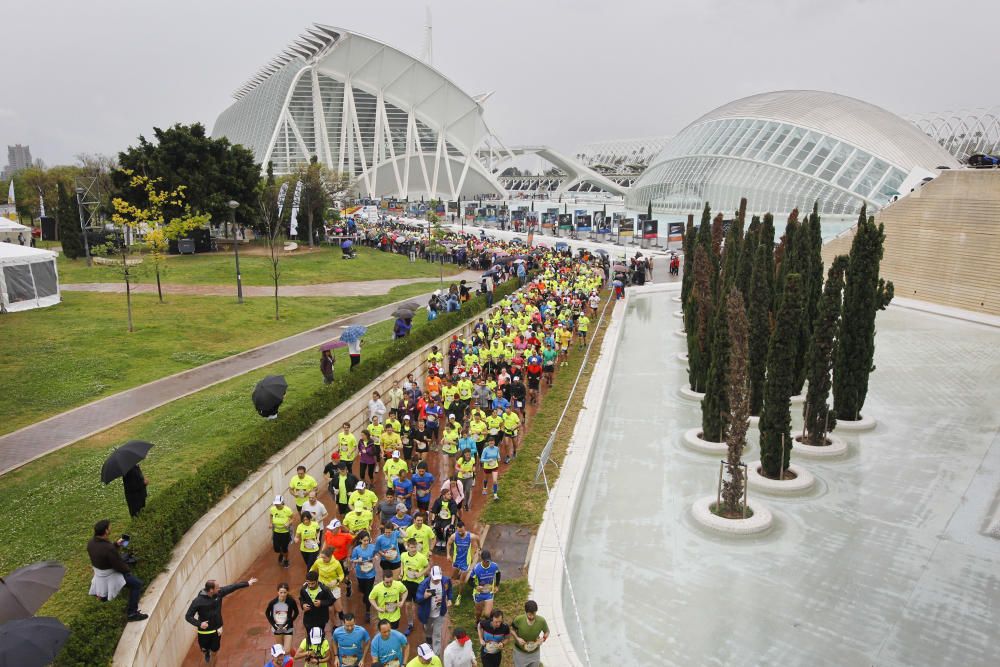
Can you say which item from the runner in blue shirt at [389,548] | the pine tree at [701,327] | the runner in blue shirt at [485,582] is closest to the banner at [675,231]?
the pine tree at [701,327]

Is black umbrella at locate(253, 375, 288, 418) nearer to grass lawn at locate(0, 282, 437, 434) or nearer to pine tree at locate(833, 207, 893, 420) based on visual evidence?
grass lawn at locate(0, 282, 437, 434)

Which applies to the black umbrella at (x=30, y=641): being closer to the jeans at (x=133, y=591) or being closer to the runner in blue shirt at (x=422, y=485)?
the jeans at (x=133, y=591)

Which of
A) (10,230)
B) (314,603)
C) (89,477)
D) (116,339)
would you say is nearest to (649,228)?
(116,339)

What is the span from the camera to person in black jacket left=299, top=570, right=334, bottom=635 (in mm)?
7547

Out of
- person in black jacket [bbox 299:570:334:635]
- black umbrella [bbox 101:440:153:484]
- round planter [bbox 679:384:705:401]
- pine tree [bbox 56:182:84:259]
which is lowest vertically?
round planter [bbox 679:384:705:401]

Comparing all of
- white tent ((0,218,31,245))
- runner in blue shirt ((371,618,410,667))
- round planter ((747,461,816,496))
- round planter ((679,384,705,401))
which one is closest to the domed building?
round planter ((679,384,705,401))

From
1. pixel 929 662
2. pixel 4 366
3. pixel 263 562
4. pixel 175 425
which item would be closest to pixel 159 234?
pixel 4 366

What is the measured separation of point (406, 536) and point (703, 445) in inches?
312

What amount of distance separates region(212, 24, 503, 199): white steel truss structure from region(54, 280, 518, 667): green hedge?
73.6 metres

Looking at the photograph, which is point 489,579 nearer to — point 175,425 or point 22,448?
point 175,425

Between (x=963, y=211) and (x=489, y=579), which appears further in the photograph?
(x=963, y=211)

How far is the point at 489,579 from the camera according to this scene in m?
8.13

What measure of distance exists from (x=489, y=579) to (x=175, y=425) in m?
7.78

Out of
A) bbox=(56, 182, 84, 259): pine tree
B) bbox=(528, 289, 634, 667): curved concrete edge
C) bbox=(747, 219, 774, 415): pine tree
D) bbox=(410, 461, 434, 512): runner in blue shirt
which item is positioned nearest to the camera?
bbox=(528, 289, 634, 667): curved concrete edge
